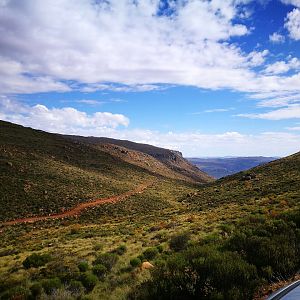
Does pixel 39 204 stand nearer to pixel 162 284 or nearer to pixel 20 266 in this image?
pixel 20 266

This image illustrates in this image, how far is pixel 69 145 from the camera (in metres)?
94.9

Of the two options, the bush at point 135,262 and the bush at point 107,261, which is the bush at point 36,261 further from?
the bush at point 135,262

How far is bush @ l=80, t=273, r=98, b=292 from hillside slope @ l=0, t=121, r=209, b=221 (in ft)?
110

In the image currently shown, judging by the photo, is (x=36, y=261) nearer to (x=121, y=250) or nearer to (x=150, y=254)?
(x=121, y=250)

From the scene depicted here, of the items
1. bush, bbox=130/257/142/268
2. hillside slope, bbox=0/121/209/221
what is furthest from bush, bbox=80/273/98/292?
hillside slope, bbox=0/121/209/221

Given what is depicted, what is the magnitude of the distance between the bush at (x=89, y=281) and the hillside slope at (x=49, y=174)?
110 ft

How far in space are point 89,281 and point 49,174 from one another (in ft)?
168

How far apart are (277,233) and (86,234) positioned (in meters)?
20.5

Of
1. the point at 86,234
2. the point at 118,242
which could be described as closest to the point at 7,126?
the point at 86,234

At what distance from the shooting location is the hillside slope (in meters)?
51.2

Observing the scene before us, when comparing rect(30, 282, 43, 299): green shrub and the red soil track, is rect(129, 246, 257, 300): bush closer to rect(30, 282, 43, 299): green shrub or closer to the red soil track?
rect(30, 282, 43, 299): green shrub

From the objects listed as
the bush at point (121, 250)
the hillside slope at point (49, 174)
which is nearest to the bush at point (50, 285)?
the bush at point (121, 250)

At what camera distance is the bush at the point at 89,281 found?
46.4 feet

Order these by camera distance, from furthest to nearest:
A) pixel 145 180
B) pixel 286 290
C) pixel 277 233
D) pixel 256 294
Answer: pixel 145 180 < pixel 277 233 < pixel 256 294 < pixel 286 290
